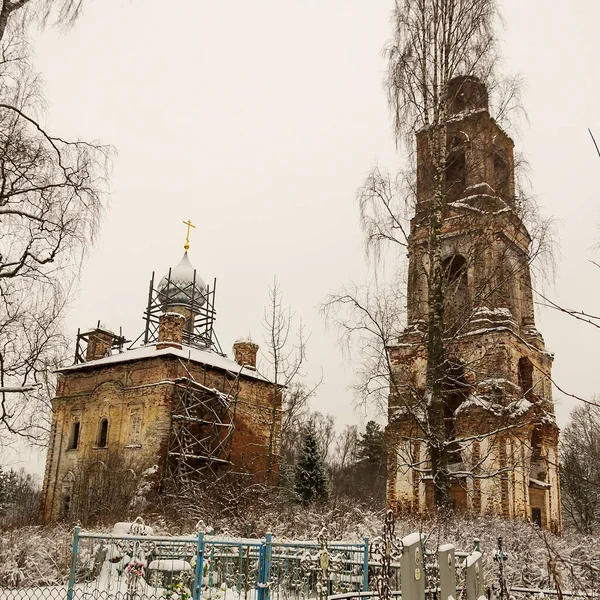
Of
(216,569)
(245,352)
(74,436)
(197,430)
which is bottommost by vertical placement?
(216,569)

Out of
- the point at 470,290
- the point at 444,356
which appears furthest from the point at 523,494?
the point at 444,356

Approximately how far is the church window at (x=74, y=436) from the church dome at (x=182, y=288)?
693cm

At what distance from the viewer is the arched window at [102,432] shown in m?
27.3

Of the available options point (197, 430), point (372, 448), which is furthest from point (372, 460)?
point (197, 430)

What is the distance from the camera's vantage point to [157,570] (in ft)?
34.0

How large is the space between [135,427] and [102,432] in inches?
84.9

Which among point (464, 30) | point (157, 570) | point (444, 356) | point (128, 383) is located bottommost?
point (157, 570)

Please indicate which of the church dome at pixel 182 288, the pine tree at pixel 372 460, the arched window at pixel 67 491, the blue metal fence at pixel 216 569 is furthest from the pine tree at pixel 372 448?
the blue metal fence at pixel 216 569

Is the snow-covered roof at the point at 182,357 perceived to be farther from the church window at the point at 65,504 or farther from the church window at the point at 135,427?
the church window at the point at 65,504

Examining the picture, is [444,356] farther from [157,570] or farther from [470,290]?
[470,290]

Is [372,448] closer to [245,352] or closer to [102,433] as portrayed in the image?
[245,352]

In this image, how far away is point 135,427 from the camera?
2628 centimetres

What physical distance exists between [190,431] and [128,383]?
10.5ft

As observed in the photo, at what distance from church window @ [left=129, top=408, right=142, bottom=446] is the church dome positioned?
712 centimetres
